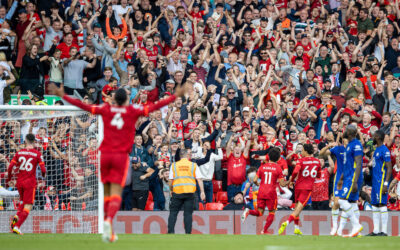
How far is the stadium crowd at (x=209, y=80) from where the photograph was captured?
19469 millimetres

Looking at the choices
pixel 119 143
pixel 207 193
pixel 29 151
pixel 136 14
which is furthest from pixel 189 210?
pixel 136 14

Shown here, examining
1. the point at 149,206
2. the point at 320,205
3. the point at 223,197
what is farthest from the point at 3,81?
the point at 320,205

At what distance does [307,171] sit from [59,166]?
6.05m

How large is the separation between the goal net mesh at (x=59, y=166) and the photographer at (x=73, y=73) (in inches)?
160

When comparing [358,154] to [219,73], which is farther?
[219,73]

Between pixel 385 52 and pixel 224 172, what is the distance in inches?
329

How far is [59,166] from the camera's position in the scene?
17.9m

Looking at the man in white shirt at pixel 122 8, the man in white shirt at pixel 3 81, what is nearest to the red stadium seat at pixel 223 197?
the man in white shirt at pixel 3 81

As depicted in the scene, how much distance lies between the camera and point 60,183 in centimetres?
1784

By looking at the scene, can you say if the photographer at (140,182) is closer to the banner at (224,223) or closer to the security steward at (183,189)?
the banner at (224,223)

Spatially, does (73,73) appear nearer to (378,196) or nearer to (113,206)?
(378,196)

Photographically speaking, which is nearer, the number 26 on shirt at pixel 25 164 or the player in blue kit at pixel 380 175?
the number 26 on shirt at pixel 25 164

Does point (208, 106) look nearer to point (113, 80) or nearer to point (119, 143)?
point (113, 80)

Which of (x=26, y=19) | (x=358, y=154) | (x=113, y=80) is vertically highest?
(x=26, y=19)
